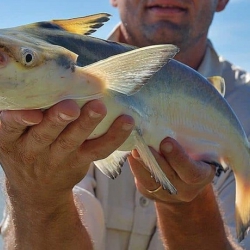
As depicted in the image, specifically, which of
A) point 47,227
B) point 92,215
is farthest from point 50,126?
point 92,215

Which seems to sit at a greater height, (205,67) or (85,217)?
(205,67)

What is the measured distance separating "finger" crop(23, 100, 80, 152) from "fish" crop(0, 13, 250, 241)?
0.10 feet

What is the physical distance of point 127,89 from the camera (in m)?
1.60

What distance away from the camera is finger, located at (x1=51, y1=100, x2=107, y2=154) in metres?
1.58

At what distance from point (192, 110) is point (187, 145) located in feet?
0.52

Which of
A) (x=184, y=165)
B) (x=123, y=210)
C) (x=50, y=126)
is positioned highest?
(x=50, y=126)

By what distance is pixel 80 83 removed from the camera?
151 centimetres

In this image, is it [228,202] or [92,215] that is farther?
[228,202]

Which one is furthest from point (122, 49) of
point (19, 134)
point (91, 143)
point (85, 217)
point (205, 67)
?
point (205, 67)

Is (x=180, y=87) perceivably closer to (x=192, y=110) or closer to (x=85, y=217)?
(x=192, y=110)

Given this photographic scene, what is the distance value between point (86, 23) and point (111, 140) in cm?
44

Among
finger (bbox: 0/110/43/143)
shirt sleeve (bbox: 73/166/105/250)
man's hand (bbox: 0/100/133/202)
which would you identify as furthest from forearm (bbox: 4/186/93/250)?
finger (bbox: 0/110/43/143)

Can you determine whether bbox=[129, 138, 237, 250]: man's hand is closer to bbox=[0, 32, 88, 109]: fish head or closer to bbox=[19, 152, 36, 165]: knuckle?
bbox=[19, 152, 36, 165]: knuckle

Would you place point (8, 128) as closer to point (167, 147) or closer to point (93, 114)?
point (93, 114)
